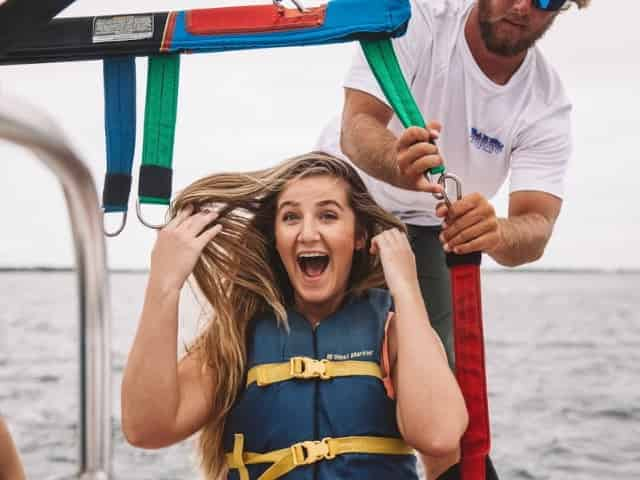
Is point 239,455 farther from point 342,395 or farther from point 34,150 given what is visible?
point 34,150

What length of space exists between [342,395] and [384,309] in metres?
0.21

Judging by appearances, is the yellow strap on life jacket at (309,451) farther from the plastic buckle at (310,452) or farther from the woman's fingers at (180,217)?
the woman's fingers at (180,217)

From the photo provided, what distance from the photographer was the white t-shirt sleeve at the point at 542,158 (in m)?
2.19

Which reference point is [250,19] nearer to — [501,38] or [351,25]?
[351,25]

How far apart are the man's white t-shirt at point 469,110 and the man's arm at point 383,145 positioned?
0.04 m

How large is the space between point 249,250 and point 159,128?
1.19 ft

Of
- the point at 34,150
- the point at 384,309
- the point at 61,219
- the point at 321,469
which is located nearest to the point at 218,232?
the point at 384,309

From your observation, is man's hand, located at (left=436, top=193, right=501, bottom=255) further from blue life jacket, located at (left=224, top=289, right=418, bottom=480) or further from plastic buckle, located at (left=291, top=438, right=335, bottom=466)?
plastic buckle, located at (left=291, top=438, right=335, bottom=466)

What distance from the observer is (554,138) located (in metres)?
2.23

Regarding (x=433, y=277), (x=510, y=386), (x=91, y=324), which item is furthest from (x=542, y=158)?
(x=510, y=386)

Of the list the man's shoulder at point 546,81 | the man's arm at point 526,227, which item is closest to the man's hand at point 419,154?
the man's arm at point 526,227

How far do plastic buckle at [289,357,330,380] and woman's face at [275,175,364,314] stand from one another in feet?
0.39

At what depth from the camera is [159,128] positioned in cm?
164

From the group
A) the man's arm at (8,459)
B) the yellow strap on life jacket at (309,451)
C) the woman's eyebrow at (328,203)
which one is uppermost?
the woman's eyebrow at (328,203)
